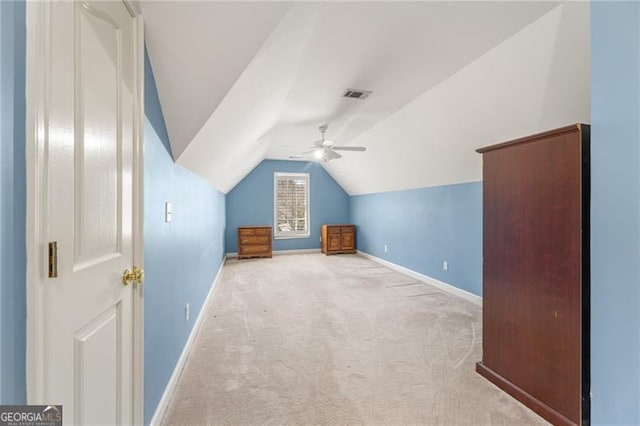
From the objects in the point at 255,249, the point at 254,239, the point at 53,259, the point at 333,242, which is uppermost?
the point at 53,259

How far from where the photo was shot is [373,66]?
2381 millimetres

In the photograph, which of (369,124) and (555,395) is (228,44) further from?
(369,124)

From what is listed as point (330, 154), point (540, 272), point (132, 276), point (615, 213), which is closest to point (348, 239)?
point (330, 154)

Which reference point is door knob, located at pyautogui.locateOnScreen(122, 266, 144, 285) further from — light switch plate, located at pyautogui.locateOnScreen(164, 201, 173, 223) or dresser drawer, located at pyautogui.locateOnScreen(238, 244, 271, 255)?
dresser drawer, located at pyautogui.locateOnScreen(238, 244, 271, 255)

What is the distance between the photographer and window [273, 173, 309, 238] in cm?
716

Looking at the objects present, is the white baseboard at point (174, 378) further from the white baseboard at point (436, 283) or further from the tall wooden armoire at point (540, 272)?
the white baseboard at point (436, 283)

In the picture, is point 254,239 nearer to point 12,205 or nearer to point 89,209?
point 89,209

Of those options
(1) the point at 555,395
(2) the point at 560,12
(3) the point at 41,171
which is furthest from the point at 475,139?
(3) the point at 41,171

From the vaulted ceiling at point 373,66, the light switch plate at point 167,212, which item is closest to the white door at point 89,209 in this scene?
the vaulted ceiling at point 373,66

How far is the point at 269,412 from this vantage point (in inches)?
64.7

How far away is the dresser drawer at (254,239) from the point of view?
6.26m

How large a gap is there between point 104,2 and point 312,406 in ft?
7.11

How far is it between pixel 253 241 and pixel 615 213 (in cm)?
612

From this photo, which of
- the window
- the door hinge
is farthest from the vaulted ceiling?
the window
